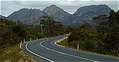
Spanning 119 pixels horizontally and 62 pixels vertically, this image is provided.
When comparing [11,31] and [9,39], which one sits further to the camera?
[11,31]

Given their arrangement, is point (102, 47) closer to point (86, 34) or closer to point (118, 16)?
point (86, 34)

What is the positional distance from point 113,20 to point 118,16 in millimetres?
1950

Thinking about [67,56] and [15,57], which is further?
[67,56]

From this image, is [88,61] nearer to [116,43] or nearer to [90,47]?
[116,43]

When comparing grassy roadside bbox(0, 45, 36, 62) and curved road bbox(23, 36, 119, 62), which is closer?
grassy roadside bbox(0, 45, 36, 62)

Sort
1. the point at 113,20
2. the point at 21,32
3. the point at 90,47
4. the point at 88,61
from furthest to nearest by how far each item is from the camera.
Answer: the point at 21,32
the point at 113,20
the point at 90,47
the point at 88,61

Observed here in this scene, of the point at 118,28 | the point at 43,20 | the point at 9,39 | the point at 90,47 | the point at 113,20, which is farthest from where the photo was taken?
the point at 43,20

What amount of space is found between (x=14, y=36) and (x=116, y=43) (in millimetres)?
43414

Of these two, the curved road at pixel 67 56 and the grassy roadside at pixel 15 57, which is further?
the curved road at pixel 67 56

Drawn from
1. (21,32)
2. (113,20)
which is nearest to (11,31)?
(21,32)

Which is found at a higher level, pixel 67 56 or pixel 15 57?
pixel 15 57

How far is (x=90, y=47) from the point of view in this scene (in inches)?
1400

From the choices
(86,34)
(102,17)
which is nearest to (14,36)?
(102,17)

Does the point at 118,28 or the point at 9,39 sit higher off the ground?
the point at 118,28
